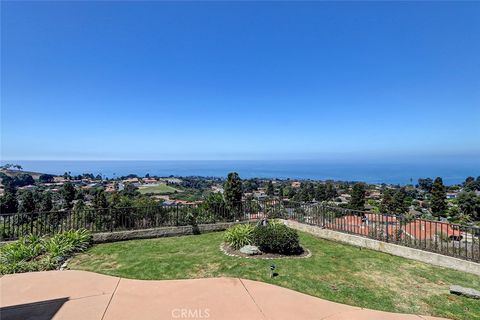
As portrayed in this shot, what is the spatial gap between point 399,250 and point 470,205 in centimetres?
2448

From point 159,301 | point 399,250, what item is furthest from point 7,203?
point 399,250

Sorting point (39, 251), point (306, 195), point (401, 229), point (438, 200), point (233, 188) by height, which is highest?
point (233, 188)

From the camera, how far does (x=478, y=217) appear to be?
77.9 feet

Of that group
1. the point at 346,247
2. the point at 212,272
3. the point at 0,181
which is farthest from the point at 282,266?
the point at 0,181

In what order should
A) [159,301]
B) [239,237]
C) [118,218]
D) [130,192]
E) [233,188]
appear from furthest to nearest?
[130,192]
[233,188]
[118,218]
[239,237]
[159,301]

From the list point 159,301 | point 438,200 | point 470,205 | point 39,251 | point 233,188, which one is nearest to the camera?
point 159,301

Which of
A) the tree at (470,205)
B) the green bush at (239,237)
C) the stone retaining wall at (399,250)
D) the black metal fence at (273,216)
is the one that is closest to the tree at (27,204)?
the black metal fence at (273,216)

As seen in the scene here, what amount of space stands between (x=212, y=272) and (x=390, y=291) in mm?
3470

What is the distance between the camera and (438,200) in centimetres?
2394

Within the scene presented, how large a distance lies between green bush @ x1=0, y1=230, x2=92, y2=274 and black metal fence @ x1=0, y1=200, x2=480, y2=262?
27.9 inches

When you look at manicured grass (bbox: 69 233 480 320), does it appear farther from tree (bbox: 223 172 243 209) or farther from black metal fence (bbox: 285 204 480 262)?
tree (bbox: 223 172 243 209)

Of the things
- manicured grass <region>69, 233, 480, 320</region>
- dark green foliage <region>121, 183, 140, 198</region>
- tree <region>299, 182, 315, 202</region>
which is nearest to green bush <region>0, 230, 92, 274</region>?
manicured grass <region>69, 233, 480, 320</region>

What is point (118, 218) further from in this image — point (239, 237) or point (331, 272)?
point (331, 272)

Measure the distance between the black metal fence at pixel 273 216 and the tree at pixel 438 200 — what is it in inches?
748
